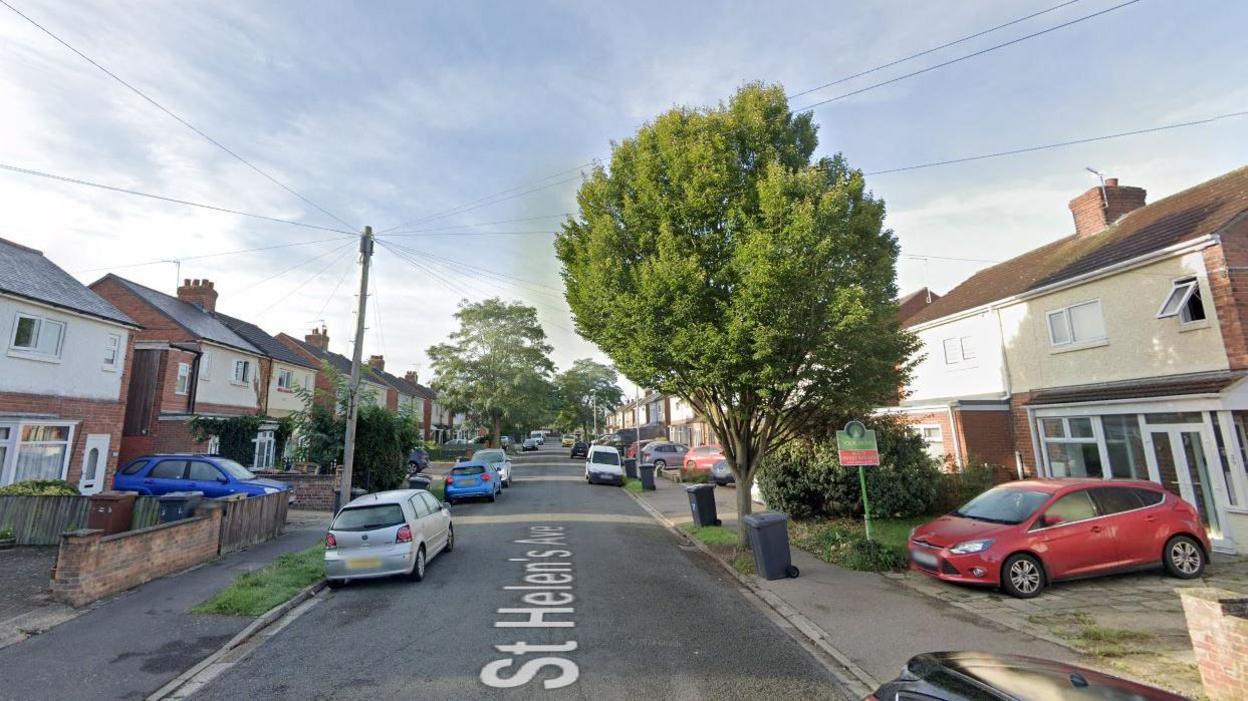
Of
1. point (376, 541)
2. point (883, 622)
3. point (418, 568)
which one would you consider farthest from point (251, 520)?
point (883, 622)

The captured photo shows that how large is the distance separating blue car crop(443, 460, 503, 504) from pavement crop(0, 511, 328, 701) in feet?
34.5

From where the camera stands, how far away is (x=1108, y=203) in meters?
17.0

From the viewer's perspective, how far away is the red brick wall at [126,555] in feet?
24.5

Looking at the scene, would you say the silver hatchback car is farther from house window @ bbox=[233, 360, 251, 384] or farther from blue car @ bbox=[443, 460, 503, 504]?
house window @ bbox=[233, 360, 251, 384]

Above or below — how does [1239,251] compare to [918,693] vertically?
above

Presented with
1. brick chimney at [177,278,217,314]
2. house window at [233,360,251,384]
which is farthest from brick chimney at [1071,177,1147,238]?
brick chimney at [177,278,217,314]

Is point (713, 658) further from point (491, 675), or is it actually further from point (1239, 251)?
point (1239, 251)

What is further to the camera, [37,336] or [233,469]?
[37,336]

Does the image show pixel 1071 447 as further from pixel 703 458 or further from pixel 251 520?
pixel 251 520

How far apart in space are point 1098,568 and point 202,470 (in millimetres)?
19145

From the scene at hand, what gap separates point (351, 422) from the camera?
549 inches

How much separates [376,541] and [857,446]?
8341mm

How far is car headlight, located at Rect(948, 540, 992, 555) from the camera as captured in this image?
7.96m

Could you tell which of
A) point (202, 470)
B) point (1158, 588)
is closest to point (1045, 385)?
point (1158, 588)
